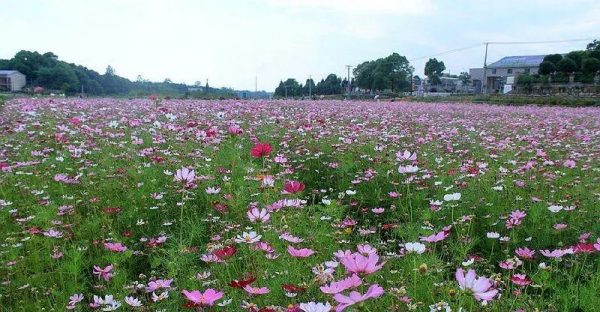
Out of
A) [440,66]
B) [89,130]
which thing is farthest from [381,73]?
[89,130]

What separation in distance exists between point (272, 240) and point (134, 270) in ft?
3.18

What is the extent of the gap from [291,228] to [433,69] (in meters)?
78.6

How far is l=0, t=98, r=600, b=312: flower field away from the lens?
146 cm

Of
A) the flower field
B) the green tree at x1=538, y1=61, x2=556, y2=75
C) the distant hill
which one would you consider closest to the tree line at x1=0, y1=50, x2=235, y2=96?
the distant hill

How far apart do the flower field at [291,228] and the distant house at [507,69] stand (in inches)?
2429

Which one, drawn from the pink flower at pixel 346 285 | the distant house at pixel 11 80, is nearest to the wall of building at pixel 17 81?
the distant house at pixel 11 80

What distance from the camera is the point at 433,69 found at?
249 feet

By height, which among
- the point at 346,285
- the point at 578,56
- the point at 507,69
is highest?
the point at 507,69

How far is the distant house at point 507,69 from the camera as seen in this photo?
61.7 metres

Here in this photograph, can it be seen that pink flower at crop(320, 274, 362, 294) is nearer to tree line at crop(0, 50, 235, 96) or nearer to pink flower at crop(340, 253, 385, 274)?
pink flower at crop(340, 253, 385, 274)

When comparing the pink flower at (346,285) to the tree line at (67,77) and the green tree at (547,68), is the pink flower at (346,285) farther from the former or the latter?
the tree line at (67,77)

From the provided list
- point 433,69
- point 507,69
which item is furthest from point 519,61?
point 433,69

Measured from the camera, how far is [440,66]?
75812 mm

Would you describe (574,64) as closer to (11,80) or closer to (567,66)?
(567,66)
